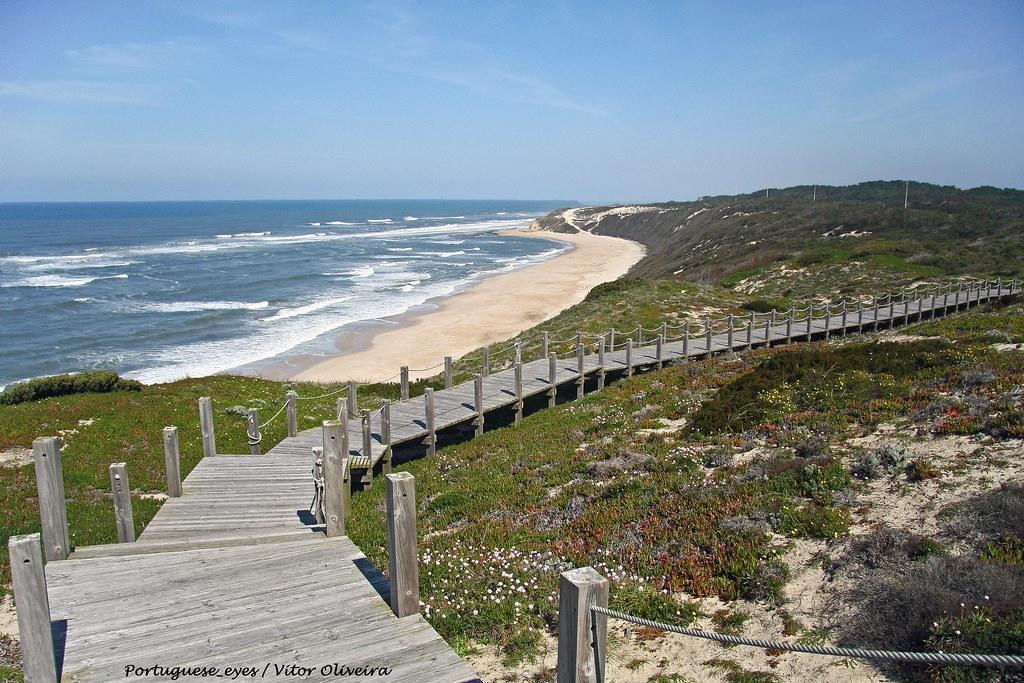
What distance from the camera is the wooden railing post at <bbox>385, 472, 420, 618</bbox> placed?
5.17m

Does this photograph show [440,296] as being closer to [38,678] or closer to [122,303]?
[122,303]

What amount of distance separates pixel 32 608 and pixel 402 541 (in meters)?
2.35

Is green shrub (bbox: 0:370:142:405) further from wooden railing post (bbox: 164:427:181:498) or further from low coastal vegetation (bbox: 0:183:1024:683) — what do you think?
wooden railing post (bbox: 164:427:181:498)

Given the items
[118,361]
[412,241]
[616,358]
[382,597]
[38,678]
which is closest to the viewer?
[38,678]

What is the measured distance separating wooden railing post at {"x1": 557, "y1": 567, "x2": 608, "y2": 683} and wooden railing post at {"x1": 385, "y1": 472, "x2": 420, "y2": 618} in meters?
1.85

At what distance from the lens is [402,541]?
17.1 ft

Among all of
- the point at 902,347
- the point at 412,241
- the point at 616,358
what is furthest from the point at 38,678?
the point at 412,241

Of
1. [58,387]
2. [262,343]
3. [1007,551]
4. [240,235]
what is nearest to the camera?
[1007,551]

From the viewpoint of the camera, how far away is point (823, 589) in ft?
21.0

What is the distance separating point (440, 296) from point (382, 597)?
49699mm

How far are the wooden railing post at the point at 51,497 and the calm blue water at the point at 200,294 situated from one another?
26218 mm

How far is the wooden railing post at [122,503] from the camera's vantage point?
7324 millimetres

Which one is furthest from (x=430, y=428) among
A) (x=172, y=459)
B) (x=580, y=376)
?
(x=172, y=459)

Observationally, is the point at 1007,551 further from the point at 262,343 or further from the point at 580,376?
the point at 262,343
